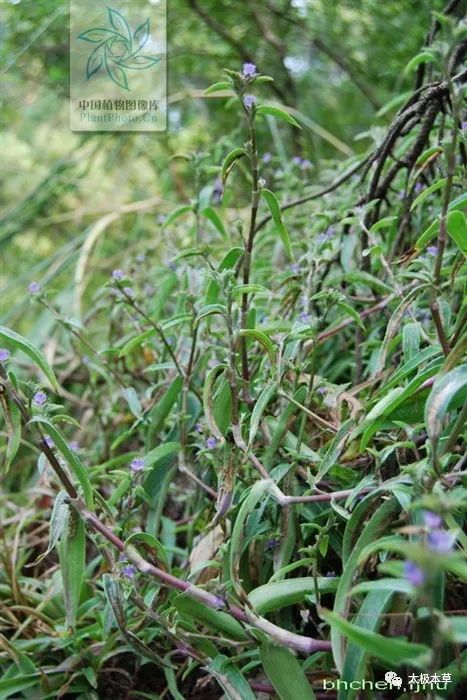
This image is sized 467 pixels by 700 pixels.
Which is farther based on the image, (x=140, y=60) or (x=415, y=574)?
(x=140, y=60)

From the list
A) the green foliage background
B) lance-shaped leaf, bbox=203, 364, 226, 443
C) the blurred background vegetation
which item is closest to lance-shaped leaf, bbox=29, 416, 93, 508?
the green foliage background

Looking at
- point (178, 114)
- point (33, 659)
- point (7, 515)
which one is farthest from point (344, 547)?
point (178, 114)

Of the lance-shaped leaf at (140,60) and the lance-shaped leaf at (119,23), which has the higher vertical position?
the lance-shaped leaf at (119,23)

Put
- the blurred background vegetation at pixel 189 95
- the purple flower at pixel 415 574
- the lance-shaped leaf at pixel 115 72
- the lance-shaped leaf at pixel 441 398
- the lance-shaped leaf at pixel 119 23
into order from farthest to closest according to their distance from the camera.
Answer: the blurred background vegetation at pixel 189 95 < the lance-shaped leaf at pixel 119 23 < the lance-shaped leaf at pixel 115 72 < the lance-shaped leaf at pixel 441 398 < the purple flower at pixel 415 574

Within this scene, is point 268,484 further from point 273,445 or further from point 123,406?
point 123,406

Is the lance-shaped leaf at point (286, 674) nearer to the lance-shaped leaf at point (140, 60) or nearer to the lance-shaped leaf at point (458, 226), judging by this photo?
the lance-shaped leaf at point (458, 226)

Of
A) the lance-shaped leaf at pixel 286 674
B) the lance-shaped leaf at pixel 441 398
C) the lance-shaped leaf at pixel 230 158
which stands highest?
the lance-shaped leaf at pixel 230 158

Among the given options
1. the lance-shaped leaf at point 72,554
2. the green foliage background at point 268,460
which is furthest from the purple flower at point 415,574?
the lance-shaped leaf at point 72,554

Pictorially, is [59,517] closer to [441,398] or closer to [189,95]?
[441,398]

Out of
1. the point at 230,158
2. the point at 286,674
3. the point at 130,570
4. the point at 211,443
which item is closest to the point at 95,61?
the point at 230,158

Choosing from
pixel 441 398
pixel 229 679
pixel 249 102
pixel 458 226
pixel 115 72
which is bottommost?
pixel 229 679

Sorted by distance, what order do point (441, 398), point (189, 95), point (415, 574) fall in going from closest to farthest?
point (415, 574) < point (441, 398) < point (189, 95)

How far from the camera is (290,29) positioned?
6.12 feet

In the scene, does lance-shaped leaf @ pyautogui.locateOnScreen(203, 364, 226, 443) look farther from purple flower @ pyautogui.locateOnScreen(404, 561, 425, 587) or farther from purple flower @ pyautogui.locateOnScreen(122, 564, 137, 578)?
purple flower @ pyautogui.locateOnScreen(404, 561, 425, 587)
